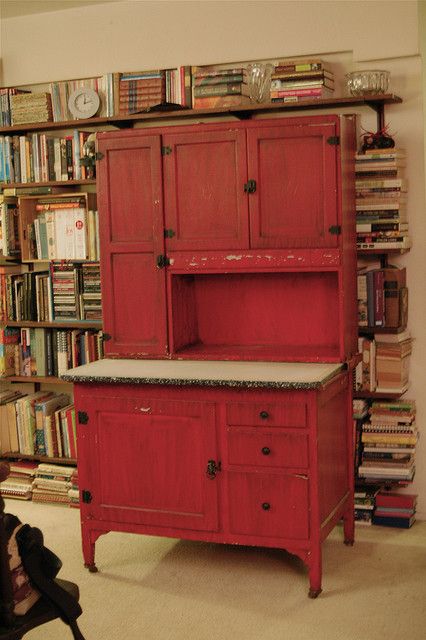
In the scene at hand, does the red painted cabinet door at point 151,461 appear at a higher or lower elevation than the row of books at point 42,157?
lower

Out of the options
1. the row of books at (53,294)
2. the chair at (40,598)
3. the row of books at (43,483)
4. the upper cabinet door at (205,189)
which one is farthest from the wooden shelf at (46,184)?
the chair at (40,598)

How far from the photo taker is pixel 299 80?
→ 4.28m

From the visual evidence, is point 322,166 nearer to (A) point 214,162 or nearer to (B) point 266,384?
(A) point 214,162

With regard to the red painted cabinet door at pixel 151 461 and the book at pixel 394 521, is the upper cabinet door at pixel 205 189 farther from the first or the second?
the book at pixel 394 521

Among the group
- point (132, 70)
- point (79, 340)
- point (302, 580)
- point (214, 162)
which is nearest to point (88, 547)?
point (302, 580)

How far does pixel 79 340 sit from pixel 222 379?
4.80 feet

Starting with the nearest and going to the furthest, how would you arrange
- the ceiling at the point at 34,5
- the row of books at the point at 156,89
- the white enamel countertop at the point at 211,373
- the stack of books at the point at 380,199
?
the white enamel countertop at the point at 211,373 → the stack of books at the point at 380,199 → the row of books at the point at 156,89 → the ceiling at the point at 34,5

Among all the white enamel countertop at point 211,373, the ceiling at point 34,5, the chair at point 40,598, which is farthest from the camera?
the ceiling at point 34,5

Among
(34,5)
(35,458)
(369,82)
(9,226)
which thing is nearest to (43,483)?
(35,458)

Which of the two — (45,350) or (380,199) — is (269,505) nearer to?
(380,199)

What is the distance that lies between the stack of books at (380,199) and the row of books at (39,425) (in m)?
1.88

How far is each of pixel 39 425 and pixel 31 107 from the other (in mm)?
1743

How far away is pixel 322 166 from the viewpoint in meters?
3.86

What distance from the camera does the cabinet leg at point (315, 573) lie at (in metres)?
3.64
